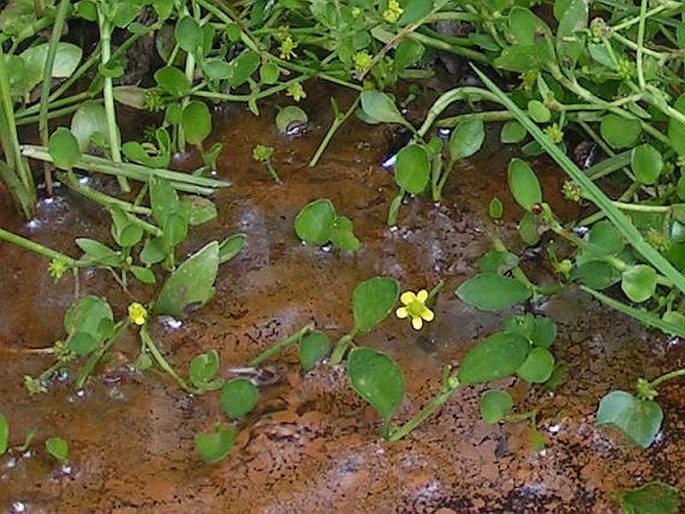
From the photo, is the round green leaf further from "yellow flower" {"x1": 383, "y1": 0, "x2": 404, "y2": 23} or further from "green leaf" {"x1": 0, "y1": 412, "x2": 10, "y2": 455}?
"green leaf" {"x1": 0, "y1": 412, "x2": 10, "y2": 455}

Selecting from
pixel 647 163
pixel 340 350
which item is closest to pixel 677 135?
pixel 647 163

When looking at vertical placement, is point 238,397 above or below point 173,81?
below

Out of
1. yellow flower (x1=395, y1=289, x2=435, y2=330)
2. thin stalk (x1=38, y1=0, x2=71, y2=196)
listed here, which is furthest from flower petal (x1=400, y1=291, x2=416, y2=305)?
thin stalk (x1=38, y1=0, x2=71, y2=196)

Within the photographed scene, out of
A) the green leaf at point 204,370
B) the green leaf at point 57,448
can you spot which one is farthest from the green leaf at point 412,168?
the green leaf at point 57,448

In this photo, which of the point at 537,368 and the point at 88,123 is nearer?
the point at 537,368

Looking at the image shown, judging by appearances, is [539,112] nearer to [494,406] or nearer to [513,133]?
[513,133]

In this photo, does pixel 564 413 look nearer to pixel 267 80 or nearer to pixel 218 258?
pixel 218 258

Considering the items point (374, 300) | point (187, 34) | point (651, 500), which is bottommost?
point (651, 500)

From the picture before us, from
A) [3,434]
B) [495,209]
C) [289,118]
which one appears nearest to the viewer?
[3,434]

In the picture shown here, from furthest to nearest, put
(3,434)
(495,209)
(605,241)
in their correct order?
(495,209) → (605,241) → (3,434)
